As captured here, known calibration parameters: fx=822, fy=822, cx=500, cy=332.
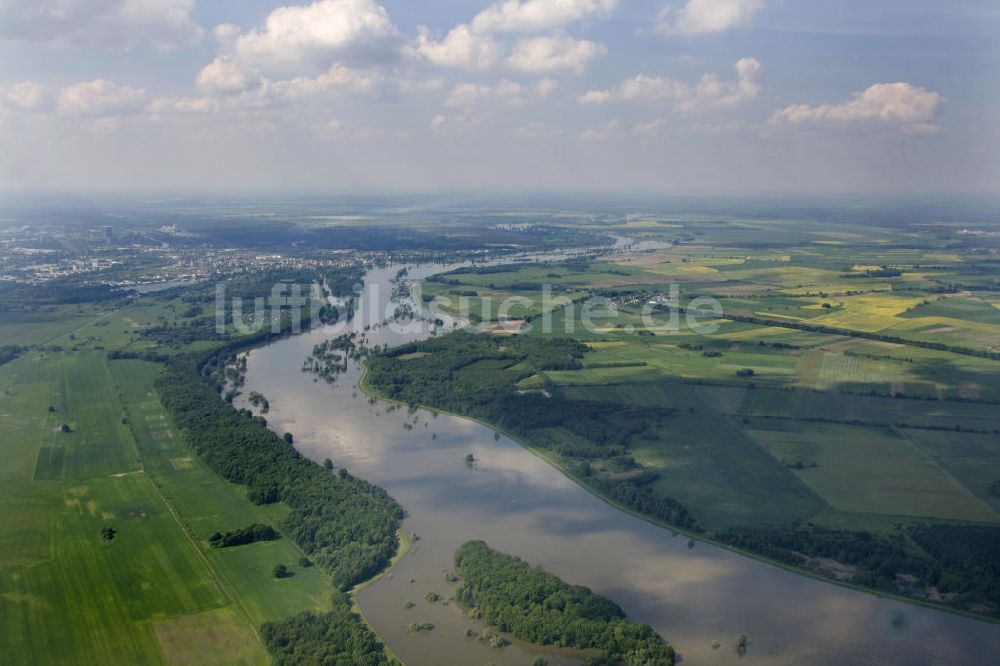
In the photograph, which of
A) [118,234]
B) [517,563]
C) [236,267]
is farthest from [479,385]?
[118,234]

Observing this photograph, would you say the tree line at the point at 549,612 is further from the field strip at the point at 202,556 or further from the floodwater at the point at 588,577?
the field strip at the point at 202,556

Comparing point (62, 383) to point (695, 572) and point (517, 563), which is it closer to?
point (517, 563)

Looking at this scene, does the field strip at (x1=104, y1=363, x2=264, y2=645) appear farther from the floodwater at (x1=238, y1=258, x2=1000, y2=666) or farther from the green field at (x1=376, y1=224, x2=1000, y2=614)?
the green field at (x1=376, y1=224, x2=1000, y2=614)

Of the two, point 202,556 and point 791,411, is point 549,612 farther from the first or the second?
point 791,411

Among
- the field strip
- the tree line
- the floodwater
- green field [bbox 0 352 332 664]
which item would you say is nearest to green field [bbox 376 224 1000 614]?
the floodwater

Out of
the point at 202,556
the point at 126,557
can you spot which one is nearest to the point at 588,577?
the point at 202,556

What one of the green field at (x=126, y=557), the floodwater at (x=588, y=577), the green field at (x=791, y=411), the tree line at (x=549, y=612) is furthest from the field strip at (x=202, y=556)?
the green field at (x=791, y=411)

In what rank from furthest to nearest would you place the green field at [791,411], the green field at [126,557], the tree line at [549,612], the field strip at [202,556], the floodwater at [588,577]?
the green field at [791,411] < the field strip at [202,556] < the floodwater at [588,577] < the green field at [126,557] < the tree line at [549,612]

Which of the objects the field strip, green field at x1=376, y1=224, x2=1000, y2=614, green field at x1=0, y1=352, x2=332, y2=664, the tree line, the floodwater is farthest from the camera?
green field at x1=376, y1=224, x2=1000, y2=614
